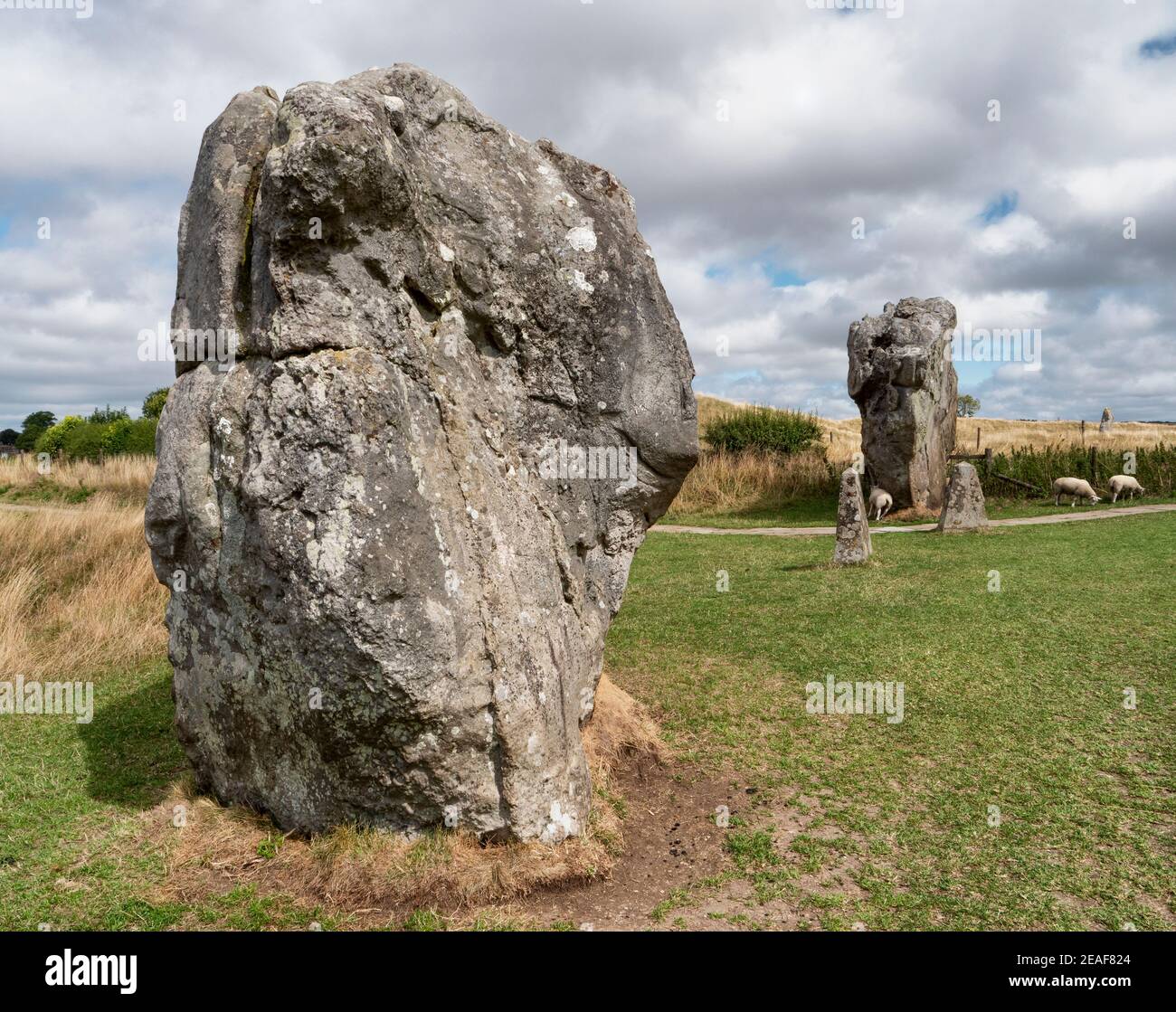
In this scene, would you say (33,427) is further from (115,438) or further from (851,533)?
(851,533)

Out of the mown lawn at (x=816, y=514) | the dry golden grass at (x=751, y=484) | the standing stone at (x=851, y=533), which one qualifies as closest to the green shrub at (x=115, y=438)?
the dry golden grass at (x=751, y=484)

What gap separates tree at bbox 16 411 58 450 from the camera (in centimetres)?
4319

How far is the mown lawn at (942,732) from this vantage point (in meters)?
4.56

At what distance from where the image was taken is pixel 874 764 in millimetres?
6191

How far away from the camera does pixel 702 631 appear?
10.0 m

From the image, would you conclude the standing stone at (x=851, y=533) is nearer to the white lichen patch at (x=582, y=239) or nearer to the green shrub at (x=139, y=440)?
the white lichen patch at (x=582, y=239)

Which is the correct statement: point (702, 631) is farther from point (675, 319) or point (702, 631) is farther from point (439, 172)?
point (439, 172)

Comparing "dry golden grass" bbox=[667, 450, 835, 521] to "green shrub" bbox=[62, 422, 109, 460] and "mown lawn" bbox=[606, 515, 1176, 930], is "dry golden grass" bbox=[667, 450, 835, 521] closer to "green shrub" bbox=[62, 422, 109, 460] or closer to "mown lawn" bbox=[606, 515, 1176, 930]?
"mown lawn" bbox=[606, 515, 1176, 930]

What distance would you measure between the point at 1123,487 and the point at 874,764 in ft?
59.3

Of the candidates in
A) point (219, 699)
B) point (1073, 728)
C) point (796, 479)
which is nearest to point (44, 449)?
point (796, 479)

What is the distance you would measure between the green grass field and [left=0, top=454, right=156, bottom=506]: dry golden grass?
46.4 ft

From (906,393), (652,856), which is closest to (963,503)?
(906,393)

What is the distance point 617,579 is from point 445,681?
2196 millimetres

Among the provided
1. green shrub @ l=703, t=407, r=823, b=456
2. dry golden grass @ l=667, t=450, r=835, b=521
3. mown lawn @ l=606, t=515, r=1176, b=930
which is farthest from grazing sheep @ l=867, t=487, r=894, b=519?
green shrub @ l=703, t=407, r=823, b=456
